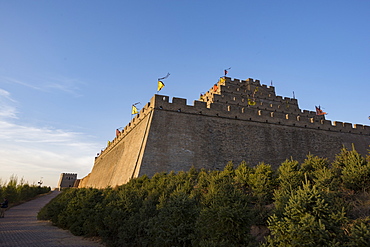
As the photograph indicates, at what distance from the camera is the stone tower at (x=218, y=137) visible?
17.7 meters

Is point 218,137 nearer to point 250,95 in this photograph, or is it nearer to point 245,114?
point 245,114

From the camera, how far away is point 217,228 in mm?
6203

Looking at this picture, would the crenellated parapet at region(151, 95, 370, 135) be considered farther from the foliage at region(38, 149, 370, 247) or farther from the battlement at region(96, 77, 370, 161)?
the foliage at region(38, 149, 370, 247)

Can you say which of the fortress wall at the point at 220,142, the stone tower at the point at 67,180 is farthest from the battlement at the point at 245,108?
the stone tower at the point at 67,180

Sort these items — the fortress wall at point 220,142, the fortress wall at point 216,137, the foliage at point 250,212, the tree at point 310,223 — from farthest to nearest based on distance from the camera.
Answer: the fortress wall at point 216,137, the fortress wall at point 220,142, the foliage at point 250,212, the tree at point 310,223

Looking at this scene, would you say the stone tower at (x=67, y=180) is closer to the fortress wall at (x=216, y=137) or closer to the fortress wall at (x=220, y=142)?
the fortress wall at (x=216, y=137)

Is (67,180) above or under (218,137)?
under


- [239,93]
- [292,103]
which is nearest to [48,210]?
[239,93]

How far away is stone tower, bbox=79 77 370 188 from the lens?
17719 millimetres

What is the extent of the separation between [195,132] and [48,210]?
12.3 metres

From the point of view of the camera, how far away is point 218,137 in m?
19.6

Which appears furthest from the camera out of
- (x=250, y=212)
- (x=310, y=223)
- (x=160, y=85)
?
(x=160, y=85)

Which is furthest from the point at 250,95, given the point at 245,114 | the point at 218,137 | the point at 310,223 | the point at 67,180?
the point at 67,180

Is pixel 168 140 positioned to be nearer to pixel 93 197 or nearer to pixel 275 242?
pixel 93 197
